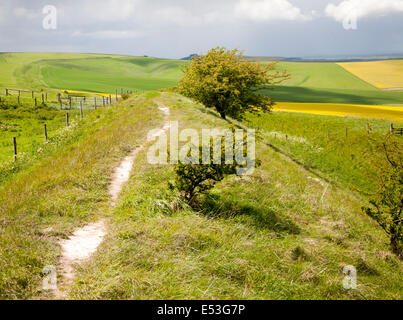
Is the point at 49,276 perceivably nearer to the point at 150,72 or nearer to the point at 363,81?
the point at 363,81

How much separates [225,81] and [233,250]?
20451 mm

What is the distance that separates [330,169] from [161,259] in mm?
24772

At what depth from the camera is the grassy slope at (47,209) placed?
5410 millimetres

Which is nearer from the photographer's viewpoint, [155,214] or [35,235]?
[35,235]

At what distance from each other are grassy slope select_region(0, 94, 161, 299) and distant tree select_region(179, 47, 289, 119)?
12.3 metres

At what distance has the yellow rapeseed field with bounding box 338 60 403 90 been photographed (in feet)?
298

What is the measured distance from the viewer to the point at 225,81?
25375mm

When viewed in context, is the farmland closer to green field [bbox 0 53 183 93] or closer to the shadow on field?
the shadow on field

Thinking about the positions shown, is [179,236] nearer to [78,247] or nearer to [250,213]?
[78,247]

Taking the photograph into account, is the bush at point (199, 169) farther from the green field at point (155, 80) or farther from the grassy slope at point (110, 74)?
the grassy slope at point (110, 74)

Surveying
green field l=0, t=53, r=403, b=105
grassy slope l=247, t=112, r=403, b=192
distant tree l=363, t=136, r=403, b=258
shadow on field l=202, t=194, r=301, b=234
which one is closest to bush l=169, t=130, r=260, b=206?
shadow on field l=202, t=194, r=301, b=234

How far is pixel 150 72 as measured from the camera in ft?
430
